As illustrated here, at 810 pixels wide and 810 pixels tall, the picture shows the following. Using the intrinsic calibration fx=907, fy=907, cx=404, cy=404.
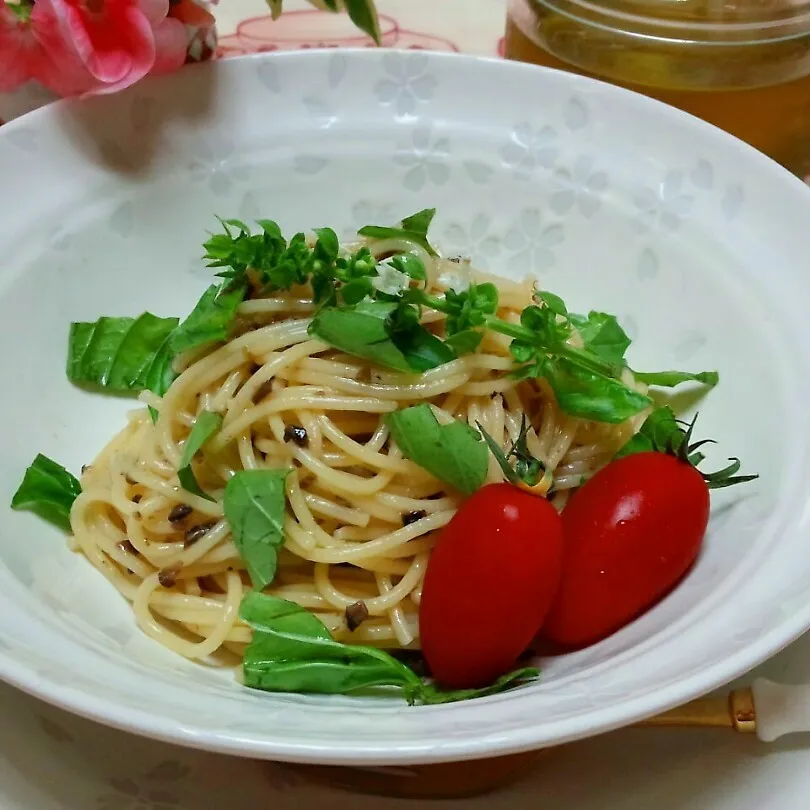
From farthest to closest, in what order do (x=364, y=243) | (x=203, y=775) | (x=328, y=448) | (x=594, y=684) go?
(x=364, y=243) < (x=328, y=448) < (x=203, y=775) < (x=594, y=684)

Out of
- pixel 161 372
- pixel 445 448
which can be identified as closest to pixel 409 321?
pixel 445 448

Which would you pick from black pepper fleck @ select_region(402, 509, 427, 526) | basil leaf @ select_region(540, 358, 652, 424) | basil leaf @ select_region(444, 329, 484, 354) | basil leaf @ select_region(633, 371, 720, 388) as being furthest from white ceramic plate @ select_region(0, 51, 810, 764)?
basil leaf @ select_region(444, 329, 484, 354)

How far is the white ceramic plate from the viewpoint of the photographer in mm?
1258

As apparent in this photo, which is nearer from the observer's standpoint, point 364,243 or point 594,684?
point 594,684

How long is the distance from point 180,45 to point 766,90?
156 centimetres

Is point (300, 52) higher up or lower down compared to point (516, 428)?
higher up

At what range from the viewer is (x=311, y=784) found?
1.47m

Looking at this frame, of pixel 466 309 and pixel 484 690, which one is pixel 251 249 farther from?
pixel 484 690

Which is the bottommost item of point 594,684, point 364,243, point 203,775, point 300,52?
point 203,775

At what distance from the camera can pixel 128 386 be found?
7.31ft

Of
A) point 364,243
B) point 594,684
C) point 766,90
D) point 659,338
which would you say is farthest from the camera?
point 766,90

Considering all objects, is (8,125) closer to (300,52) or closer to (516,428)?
(300,52)

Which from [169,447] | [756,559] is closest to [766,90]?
[756,559]

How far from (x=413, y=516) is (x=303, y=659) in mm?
361
